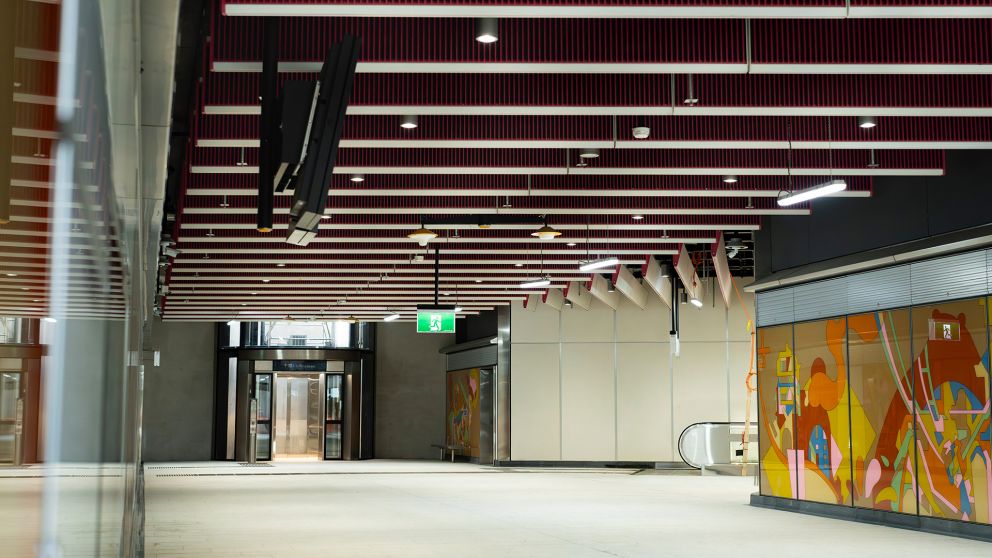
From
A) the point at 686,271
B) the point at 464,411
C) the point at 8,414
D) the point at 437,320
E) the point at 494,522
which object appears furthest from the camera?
the point at 464,411

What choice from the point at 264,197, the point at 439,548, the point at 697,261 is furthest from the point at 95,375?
the point at 697,261

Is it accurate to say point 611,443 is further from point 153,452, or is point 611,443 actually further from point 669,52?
point 669,52

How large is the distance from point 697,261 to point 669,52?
17.6 m

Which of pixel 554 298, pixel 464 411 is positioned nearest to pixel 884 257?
pixel 554 298

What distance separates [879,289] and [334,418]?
21.5m

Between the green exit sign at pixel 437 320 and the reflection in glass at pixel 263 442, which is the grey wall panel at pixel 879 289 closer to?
the green exit sign at pixel 437 320

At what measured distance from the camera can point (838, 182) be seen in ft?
34.2

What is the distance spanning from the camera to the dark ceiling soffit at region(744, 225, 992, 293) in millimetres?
10625

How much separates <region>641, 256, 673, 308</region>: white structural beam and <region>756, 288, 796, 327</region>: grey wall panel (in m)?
4.67

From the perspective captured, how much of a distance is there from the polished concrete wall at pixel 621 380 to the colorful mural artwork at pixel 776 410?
10497 mm

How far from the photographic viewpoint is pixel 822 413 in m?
13.6

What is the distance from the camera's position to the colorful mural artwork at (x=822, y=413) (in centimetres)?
1313

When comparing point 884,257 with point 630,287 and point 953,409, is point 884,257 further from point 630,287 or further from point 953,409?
point 630,287

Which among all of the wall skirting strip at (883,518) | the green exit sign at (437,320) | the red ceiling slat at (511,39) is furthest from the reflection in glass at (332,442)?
the red ceiling slat at (511,39)
